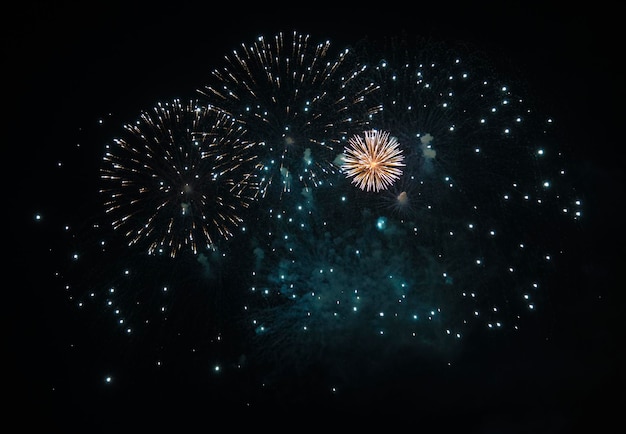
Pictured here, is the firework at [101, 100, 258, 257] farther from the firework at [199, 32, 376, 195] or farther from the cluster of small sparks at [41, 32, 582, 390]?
the firework at [199, 32, 376, 195]

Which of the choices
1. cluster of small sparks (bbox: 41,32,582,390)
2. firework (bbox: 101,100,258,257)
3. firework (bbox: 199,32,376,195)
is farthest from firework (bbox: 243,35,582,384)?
firework (bbox: 101,100,258,257)

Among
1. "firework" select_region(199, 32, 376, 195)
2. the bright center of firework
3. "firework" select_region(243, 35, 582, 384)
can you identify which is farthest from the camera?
"firework" select_region(243, 35, 582, 384)

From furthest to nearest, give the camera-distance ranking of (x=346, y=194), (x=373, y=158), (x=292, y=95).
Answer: (x=346, y=194)
(x=292, y=95)
(x=373, y=158)

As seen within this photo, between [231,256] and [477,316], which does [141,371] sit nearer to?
[231,256]

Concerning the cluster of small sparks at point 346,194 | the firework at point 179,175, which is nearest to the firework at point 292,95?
the cluster of small sparks at point 346,194

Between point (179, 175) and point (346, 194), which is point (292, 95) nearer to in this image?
point (346, 194)

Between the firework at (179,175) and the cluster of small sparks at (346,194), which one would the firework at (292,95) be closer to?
the cluster of small sparks at (346,194)

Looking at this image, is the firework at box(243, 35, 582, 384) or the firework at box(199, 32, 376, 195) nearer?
the firework at box(199, 32, 376, 195)

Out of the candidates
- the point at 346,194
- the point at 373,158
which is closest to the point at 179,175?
the point at 346,194
